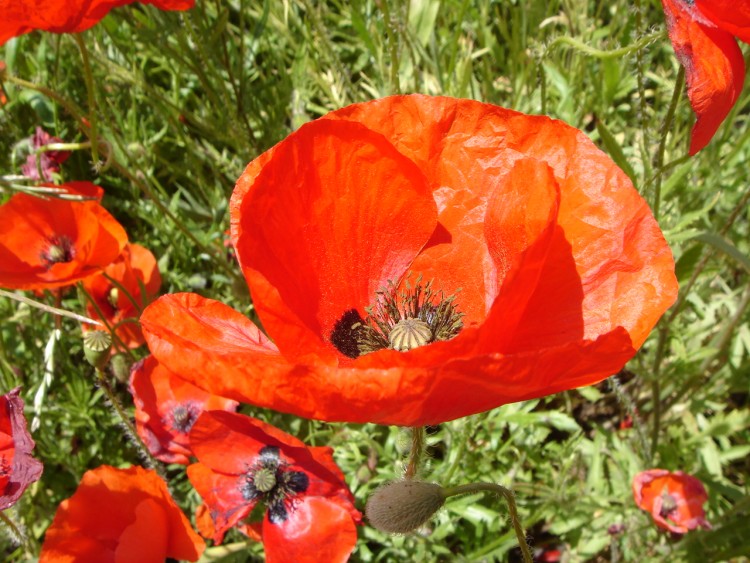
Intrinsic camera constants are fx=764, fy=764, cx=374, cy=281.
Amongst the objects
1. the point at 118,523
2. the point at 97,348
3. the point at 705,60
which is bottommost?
the point at 118,523

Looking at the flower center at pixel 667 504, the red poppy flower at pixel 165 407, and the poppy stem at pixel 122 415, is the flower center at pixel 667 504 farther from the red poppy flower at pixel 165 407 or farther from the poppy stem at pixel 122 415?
the poppy stem at pixel 122 415

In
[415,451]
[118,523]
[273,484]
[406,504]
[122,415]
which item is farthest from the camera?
[122,415]

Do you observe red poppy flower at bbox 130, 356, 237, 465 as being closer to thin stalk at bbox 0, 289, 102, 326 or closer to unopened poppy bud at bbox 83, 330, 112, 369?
unopened poppy bud at bbox 83, 330, 112, 369

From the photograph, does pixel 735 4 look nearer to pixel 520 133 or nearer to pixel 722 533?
pixel 520 133

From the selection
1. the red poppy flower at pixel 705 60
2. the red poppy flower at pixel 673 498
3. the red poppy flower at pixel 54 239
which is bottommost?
the red poppy flower at pixel 673 498

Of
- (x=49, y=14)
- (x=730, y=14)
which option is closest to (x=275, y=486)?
(x=49, y=14)

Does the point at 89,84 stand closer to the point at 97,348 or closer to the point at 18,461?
the point at 97,348

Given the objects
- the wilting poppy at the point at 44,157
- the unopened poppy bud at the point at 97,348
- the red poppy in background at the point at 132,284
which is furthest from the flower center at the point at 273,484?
the wilting poppy at the point at 44,157
